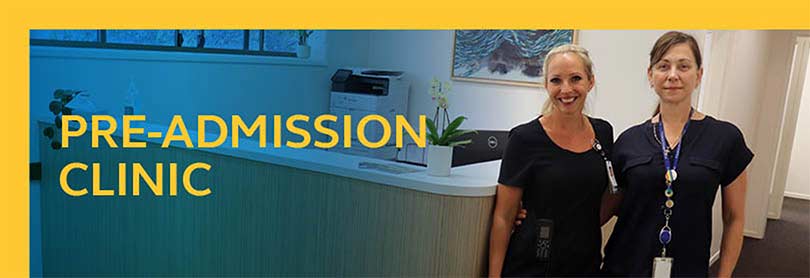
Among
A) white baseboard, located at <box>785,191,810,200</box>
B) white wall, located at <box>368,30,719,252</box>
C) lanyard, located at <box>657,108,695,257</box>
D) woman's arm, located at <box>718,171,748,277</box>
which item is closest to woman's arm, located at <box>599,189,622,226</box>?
lanyard, located at <box>657,108,695,257</box>

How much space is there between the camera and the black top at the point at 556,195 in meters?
1.80

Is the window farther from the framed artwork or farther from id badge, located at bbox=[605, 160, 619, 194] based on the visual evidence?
id badge, located at bbox=[605, 160, 619, 194]

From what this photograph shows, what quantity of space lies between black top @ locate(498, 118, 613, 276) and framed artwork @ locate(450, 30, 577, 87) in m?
3.14

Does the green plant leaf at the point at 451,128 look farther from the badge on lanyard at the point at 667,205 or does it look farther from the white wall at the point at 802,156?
A: the white wall at the point at 802,156

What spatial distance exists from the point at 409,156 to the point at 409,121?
312 mm

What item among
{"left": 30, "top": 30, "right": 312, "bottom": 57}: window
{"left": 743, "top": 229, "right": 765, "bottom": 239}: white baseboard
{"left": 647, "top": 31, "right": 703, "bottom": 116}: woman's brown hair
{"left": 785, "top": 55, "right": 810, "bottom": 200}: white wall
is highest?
{"left": 647, "top": 31, "right": 703, "bottom": 116}: woman's brown hair

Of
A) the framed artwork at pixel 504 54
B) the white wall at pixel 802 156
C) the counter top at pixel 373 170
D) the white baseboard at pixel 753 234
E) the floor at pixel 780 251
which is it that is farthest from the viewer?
the white wall at pixel 802 156

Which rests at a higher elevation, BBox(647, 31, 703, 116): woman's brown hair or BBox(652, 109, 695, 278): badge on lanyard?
BBox(647, 31, 703, 116): woman's brown hair

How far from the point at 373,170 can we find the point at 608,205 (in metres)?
0.71

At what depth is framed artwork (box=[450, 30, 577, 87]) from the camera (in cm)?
509

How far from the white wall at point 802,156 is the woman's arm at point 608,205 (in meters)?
5.83

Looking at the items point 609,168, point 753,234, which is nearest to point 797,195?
point 753,234

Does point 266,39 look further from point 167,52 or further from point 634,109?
point 634,109

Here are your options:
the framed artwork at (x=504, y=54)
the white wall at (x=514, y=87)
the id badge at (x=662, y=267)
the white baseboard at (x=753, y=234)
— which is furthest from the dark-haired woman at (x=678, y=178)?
the white baseboard at (x=753, y=234)
